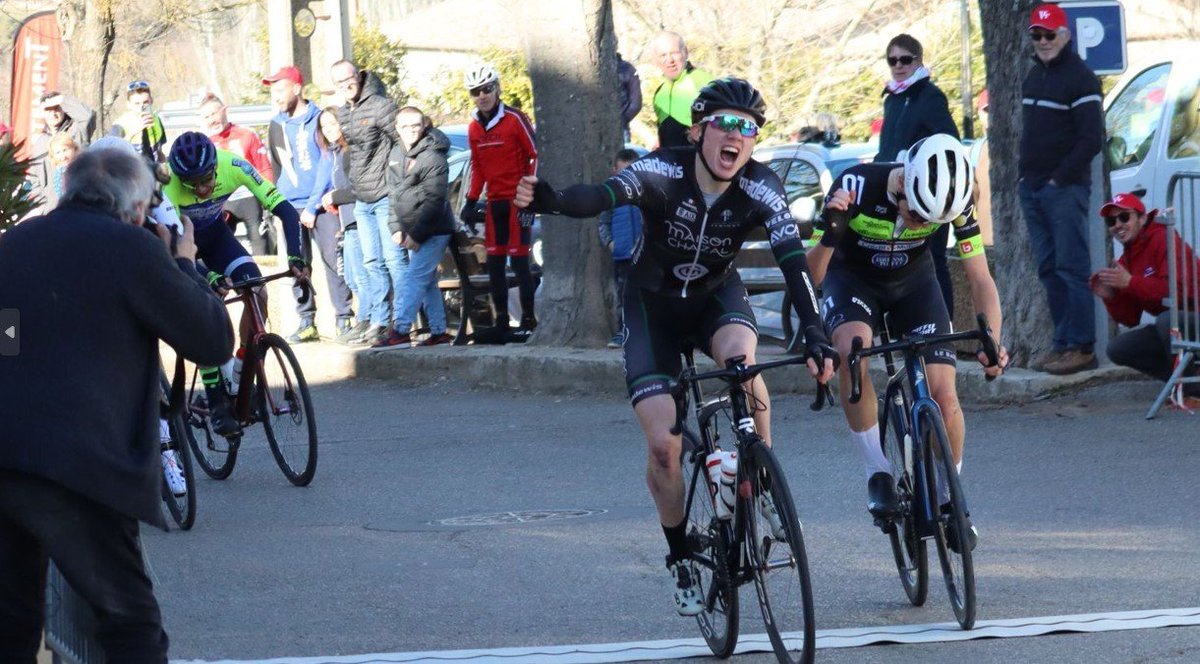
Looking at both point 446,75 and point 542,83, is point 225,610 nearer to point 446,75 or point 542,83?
point 542,83

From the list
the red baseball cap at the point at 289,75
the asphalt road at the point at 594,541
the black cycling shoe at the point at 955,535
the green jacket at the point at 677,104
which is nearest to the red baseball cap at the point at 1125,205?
the asphalt road at the point at 594,541

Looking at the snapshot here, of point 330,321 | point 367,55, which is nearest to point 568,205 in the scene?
point 330,321

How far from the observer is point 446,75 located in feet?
129

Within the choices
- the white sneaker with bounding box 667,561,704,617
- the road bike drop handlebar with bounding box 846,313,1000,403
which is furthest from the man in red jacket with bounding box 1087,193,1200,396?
the white sneaker with bounding box 667,561,704,617

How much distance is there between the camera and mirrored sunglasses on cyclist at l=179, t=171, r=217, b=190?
1048cm

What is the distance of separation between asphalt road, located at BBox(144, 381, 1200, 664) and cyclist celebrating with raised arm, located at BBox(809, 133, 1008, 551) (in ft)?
2.31

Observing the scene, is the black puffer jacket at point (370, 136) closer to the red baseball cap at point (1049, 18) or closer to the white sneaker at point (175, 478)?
the red baseball cap at point (1049, 18)

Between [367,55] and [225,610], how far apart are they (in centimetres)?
2972

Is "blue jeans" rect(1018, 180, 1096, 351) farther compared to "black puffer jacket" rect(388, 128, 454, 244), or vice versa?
"black puffer jacket" rect(388, 128, 454, 244)

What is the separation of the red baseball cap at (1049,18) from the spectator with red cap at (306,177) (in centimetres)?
696

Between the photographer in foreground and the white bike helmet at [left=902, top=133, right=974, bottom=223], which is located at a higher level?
the white bike helmet at [left=902, top=133, right=974, bottom=223]

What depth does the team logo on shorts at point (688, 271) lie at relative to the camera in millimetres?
6977

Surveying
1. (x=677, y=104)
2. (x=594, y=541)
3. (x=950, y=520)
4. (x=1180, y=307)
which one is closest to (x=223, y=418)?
(x=594, y=541)

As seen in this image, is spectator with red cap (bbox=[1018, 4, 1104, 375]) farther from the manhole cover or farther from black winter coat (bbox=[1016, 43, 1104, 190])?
the manhole cover
